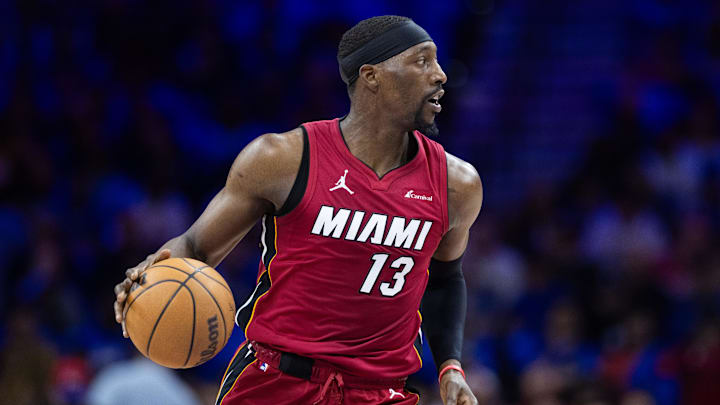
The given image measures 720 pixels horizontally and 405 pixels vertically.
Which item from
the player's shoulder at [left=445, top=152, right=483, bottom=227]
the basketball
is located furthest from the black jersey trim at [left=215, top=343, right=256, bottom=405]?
the player's shoulder at [left=445, top=152, right=483, bottom=227]

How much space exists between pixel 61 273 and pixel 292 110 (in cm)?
318

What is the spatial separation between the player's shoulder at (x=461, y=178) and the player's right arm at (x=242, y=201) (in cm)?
63

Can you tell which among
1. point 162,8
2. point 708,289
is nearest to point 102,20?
point 162,8

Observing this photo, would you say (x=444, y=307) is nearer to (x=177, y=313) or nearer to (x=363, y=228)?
(x=363, y=228)

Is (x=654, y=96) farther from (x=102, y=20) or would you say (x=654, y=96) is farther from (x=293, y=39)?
(x=102, y=20)

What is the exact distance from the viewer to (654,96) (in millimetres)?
10781

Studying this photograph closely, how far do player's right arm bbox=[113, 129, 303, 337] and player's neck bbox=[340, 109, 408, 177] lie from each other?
0.22 metres

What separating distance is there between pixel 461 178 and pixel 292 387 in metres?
1.07

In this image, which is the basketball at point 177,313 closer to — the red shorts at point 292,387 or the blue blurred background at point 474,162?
the red shorts at point 292,387

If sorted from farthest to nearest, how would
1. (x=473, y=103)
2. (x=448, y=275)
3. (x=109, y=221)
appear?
(x=473, y=103), (x=109, y=221), (x=448, y=275)

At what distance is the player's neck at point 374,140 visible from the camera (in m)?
3.92

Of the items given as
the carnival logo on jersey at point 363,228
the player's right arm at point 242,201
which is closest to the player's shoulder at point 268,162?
the player's right arm at point 242,201

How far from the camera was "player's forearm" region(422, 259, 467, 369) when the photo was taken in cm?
419

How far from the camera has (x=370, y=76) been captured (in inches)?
154
